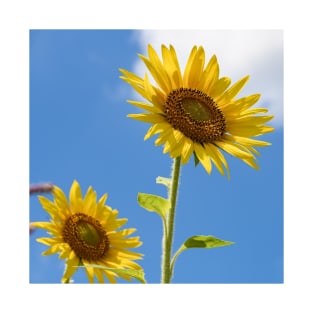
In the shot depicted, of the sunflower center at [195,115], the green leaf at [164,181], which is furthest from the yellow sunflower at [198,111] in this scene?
the green leaf at [164,181]

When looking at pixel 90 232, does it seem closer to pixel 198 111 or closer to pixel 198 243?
pixel 198 243

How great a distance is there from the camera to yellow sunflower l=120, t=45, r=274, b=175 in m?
1.69

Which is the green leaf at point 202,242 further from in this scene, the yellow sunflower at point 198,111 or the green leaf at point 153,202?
the yellow sunflower at point 198,111

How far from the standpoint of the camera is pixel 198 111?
6.20 ft

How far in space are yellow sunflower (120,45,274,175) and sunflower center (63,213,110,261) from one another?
41 centimetres

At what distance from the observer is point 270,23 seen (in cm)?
239

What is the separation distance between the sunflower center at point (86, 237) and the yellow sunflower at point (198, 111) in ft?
1.36

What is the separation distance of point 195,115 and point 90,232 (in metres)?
0.56

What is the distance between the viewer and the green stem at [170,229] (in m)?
1.54

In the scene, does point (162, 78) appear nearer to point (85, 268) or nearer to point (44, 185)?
point (44, 185)
